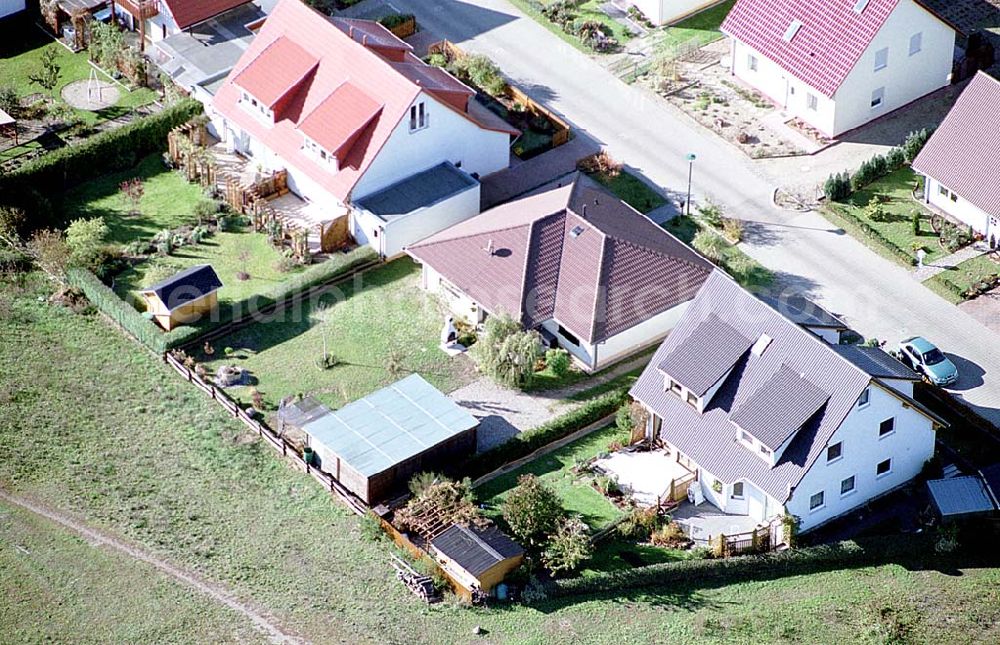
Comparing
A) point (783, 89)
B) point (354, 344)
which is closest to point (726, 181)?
point (783, 89)

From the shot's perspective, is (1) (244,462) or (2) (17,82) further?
(2) (17,82)

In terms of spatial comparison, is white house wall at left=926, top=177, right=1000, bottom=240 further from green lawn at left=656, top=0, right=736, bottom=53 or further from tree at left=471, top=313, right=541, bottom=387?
tree at left=471, top=313, right=541, bottom=387

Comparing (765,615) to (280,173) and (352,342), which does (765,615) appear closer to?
(352,342)

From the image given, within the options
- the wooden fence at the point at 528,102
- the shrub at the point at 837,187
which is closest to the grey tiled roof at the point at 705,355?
the shrub at the point at 837,187

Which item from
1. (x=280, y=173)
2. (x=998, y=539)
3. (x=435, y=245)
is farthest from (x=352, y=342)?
(x=998, y=539)

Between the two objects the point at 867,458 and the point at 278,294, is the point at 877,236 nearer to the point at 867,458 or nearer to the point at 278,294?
the point at 867,458

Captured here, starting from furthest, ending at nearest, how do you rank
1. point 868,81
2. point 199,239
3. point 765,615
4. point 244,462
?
point 868,81 → point 199,239 → point 244,462 → point 765,615

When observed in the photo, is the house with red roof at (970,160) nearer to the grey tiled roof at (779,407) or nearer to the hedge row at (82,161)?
the grey tiled roof at (779,407)
